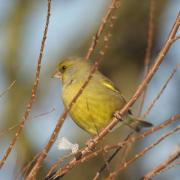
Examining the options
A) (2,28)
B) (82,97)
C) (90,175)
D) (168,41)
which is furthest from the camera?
(2,28)

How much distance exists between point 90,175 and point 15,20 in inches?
142

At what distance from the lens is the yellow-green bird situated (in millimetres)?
5332

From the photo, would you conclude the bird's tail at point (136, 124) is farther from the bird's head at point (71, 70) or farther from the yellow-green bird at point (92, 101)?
the bird's head at point (71, 70)

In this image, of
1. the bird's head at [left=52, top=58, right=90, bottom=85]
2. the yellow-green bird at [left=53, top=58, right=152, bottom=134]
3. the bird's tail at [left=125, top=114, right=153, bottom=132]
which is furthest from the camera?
the bird's head at [left=52, top=58, right=90, bottom=85]

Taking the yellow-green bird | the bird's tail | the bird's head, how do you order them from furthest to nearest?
the bird's head
the bird's tail
the yellow-green bird

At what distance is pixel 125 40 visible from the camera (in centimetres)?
980

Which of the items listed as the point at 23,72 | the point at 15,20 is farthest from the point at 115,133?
the point at 15,20

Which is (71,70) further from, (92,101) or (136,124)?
(136,124)

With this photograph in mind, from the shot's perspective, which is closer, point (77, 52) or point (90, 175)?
point (90, 175)

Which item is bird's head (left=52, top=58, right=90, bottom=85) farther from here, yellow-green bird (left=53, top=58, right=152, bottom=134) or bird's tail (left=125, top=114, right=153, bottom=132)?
bird's tail (left=125, top=114, right=153, bottom=132)

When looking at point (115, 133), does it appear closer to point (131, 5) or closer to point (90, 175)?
point (90, 175)

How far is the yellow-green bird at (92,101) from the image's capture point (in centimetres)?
533

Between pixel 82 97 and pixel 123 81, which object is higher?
pixel 82 97

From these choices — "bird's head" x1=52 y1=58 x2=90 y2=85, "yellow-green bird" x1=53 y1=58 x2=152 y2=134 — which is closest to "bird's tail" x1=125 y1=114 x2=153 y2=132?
"yellow-green bird" x1=53 y1=58 x2=152 y2=134
